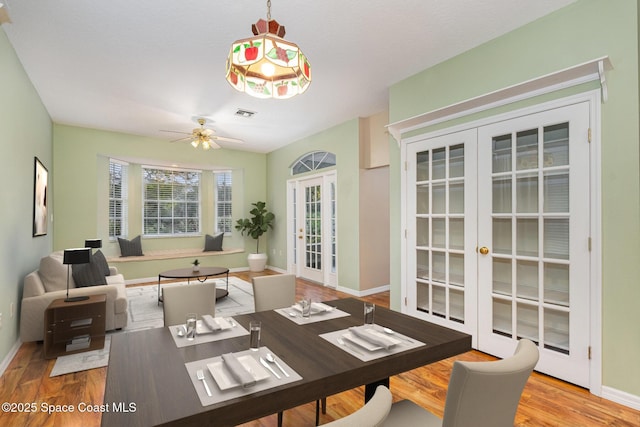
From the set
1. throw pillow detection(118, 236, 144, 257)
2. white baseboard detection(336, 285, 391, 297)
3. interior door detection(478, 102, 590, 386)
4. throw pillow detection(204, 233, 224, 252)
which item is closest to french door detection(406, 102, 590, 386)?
interior door detection(478, 102, 590, 386)

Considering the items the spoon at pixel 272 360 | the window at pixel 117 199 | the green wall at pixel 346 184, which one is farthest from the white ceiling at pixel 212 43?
the spoon at pixel 272 360

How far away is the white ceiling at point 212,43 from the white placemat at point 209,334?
92.0 inches

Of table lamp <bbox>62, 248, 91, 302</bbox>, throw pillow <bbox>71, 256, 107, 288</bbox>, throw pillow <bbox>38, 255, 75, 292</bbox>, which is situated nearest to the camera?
table lamp <bbox>62, 248, 91, 302</bbox>

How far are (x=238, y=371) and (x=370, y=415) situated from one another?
552 mm

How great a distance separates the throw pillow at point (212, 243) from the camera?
7520 mm

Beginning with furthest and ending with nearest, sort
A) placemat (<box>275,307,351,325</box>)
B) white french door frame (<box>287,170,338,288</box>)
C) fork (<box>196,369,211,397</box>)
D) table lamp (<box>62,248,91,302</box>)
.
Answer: white french door frame (<box>287,170,338,288</box>) < table lamp (<box>62,248,91,302</box>) < placemat (<box>275,307,351,325</box>) < fork (<box>196,369,211,397</box>)

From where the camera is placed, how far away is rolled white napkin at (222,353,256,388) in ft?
3.58

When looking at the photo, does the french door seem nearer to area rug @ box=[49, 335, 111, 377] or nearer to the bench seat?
area rug @ box=[49, 335, 111, 377]

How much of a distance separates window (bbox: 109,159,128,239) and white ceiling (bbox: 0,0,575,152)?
76.1 inches

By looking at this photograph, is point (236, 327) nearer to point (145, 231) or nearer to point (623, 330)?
point (623, 330)

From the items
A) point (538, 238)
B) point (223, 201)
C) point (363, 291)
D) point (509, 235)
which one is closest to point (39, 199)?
point (223, 201)

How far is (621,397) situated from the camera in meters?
2.25

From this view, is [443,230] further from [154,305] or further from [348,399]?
[154,305]

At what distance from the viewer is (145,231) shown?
712 cm
